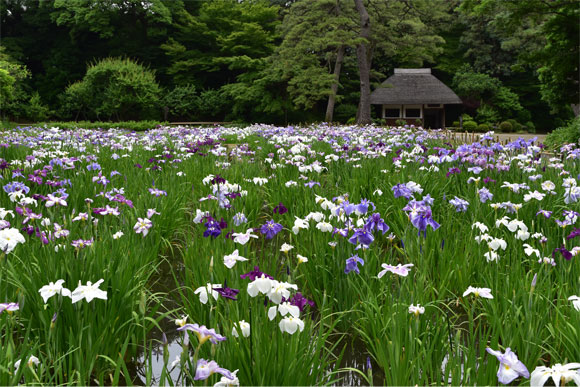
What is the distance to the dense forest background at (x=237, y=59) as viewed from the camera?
24286 mm

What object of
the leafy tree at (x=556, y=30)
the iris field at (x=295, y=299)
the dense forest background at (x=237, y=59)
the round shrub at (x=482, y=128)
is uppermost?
the dense forest background at (x=237, y=59)

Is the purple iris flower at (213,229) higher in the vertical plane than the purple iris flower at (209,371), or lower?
higher

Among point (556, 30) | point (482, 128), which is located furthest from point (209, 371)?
point (482, 128)

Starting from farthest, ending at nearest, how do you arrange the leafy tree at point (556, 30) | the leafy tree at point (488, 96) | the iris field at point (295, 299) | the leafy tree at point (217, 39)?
the leafy tree at point (217, 39), the leafy tree at point (488, 96), the leafy tree at point (556, 30), the iris field at point (295, 299)

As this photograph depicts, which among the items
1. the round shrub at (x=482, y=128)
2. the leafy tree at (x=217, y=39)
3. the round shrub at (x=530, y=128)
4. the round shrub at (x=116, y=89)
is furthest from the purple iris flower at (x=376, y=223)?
the round shrub at (x=530, y=128)

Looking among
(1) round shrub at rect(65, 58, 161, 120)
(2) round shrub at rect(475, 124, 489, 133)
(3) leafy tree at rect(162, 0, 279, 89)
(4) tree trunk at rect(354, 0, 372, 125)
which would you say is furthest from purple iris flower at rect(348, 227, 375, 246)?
(3) leafy tree at rect(162, 0, 279, 89)

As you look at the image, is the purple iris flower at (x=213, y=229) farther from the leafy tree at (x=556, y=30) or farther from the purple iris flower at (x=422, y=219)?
the leafy tree at (x=556, y=30)

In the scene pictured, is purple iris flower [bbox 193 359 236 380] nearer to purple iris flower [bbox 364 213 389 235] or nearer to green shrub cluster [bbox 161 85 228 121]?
purple iris flower [bbox 364 213 389 235]

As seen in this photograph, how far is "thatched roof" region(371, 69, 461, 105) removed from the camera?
101 feet

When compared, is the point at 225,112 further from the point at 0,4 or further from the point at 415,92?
the point at 0,4

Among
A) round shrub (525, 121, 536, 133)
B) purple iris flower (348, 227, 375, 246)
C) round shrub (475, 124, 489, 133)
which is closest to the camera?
purple iris flower (348, 227, 375, 246)

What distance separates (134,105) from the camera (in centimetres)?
2722

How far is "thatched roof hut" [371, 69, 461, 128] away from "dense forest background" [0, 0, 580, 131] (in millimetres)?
1599

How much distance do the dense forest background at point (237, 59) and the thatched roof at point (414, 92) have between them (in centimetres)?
150
